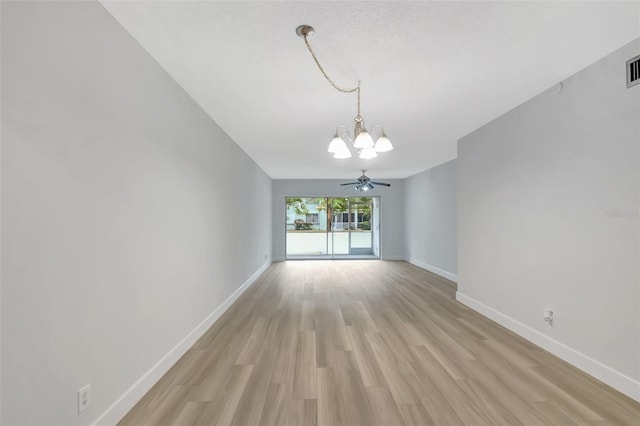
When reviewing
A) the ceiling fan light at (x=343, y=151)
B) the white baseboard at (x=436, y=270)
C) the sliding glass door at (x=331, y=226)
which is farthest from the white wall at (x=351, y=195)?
the ceiling fan light at (x=343, y=151)

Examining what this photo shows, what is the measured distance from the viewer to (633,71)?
214 cm

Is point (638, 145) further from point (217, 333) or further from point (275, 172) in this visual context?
point (275, 172)

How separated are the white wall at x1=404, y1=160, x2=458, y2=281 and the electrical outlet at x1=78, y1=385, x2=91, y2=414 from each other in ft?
20.0

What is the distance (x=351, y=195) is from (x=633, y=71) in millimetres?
7391

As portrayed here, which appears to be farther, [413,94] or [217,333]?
[217,333]

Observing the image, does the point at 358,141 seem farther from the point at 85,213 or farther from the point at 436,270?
the point at 436,270

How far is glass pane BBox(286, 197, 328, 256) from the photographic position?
9.59 metres

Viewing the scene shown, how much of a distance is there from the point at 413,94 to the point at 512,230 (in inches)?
74.9

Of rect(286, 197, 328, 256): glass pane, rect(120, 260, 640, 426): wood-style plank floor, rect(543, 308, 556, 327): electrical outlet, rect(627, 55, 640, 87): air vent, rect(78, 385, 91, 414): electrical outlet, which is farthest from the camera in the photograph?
rect(286, 197, 328, 256): glass pane

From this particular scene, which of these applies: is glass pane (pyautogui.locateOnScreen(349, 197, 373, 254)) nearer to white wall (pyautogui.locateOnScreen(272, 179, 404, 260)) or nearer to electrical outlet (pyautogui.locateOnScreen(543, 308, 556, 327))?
white wall (pyautogui.locateOnScreen(272, 179, 404, 260))

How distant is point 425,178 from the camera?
25.3 feet

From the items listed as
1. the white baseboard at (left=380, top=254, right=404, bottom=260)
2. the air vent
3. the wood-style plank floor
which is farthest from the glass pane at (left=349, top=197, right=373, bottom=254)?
the air vent

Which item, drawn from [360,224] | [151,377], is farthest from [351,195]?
[151,377]

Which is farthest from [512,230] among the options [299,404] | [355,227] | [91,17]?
[355,227]
